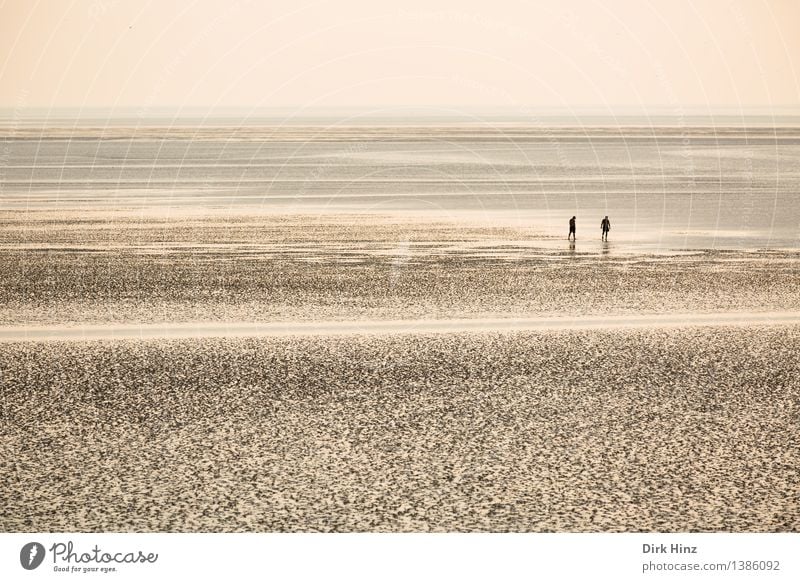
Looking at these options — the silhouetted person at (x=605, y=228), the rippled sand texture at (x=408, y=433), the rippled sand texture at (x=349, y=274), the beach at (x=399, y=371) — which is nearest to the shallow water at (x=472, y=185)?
the silhouetted person at (x=605, y=228)

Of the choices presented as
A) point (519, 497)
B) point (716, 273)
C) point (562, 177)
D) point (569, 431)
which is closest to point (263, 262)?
point (716, 273)

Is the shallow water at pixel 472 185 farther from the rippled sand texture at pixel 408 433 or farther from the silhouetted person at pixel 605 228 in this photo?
the rippled sand texture at pixel 408 433

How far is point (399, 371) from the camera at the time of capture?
16.6 metres

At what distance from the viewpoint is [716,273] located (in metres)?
25.3

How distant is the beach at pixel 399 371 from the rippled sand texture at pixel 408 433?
0.05 m

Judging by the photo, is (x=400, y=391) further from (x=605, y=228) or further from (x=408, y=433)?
(x=605, y=228)
